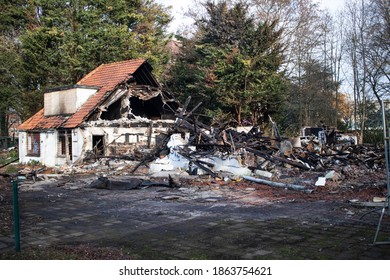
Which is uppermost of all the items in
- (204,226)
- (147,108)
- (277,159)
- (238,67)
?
(238,67)

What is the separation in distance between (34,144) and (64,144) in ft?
10.8

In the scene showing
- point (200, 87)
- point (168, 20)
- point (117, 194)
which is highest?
point (168, 20)

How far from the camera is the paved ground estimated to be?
5.85m

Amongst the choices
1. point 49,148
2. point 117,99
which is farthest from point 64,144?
point 117,99

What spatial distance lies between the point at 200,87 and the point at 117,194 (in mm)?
20500

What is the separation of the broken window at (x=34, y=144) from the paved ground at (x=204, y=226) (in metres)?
15.0

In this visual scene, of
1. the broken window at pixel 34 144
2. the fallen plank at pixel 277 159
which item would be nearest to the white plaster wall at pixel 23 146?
the broken window at pixel 34 144

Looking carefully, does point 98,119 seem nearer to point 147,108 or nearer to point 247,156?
point 147,108

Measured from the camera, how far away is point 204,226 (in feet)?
25.3

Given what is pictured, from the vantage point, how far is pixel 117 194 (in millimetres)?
12930

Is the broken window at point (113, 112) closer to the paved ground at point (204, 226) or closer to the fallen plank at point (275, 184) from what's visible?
the fallen plank at point (275, 184)

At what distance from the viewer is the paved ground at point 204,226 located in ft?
19.2
